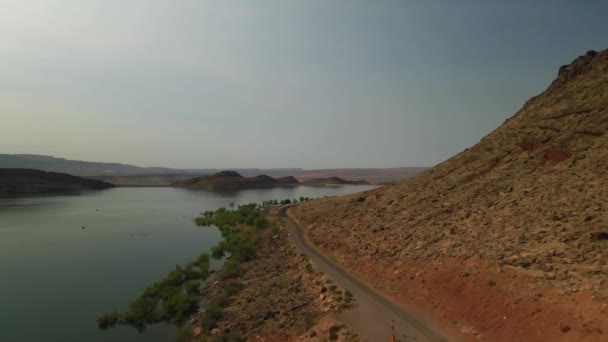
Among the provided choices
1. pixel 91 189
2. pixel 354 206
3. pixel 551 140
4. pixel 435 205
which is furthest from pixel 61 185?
pixel 551 140

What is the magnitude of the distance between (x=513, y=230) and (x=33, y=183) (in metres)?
142

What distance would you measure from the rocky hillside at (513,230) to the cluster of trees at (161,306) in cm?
1091

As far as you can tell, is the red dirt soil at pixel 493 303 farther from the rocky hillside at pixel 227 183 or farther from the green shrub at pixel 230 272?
the rocky hillside at pixel 227 183

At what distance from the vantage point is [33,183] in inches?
4446

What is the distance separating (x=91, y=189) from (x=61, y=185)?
536 inches

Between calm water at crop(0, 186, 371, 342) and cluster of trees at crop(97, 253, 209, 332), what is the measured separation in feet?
2.02

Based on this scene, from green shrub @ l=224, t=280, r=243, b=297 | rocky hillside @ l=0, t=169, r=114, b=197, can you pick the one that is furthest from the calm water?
rocky hillside @ l=0, t=169, r=114, b=197

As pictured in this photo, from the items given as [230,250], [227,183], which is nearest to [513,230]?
[230,250]

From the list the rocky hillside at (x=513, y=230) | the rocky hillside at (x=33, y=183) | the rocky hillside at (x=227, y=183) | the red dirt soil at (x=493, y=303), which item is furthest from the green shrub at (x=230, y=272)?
the rocky hillside at (x=227, y=183)

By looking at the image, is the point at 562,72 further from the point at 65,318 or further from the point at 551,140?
the point at 65,318

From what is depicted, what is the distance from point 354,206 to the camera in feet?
134

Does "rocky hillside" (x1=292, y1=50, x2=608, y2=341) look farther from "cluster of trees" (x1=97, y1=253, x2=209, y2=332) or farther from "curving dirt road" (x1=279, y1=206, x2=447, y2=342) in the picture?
"cluster of trees" (x1=97, y1=253, x2=209, y2=332)

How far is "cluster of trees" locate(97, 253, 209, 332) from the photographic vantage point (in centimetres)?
1739

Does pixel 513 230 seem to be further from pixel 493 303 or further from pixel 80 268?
pixel 80 268
